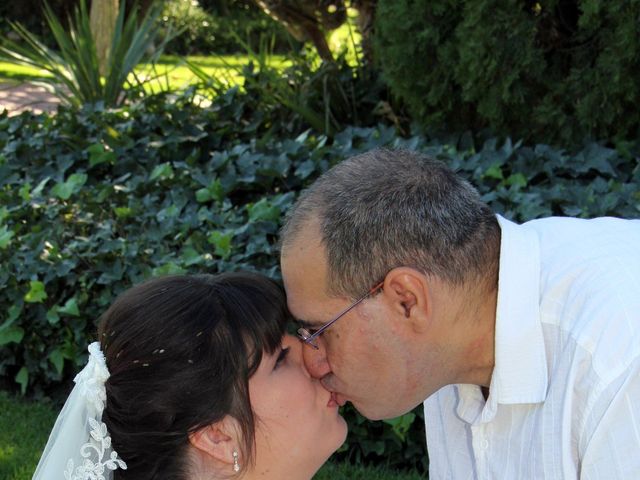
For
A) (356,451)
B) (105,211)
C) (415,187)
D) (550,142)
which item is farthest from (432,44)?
(415,187)

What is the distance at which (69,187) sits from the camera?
5.56 meters

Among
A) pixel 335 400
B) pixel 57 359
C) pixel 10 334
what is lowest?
pixel 57 359

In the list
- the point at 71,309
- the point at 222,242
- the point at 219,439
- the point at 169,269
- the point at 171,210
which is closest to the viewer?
the point at 219,439

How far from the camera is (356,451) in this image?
14.9ft

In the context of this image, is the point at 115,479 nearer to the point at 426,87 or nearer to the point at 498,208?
the point at 498,208

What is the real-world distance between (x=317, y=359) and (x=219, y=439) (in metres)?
0.36

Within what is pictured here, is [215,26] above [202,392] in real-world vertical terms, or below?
below

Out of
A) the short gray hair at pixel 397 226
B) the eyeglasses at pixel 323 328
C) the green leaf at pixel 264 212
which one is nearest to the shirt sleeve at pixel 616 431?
A: the short gray hair at pixel 397 226

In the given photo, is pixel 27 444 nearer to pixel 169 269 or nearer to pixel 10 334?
pixel 10 334

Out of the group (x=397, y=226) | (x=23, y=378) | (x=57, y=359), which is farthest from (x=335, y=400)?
(x=23, y=378)

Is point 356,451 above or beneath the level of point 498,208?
beneath

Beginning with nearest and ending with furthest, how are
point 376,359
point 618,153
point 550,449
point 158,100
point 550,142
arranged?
point 550,449 < point 376,359 < point 618,153 < point 550,142 < point 158,100

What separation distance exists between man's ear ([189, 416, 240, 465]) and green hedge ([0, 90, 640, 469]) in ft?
5.28

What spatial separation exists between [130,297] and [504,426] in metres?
1.15
